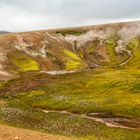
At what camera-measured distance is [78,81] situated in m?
124

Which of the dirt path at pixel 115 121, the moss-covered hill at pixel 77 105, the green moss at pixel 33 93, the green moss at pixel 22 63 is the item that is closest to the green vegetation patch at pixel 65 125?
the moss-covered hill at pixel 77 105

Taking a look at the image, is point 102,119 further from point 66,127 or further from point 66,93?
point 66,93

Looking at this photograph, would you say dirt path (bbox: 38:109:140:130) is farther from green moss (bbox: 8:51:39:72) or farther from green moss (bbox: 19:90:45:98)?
green moss (bbox: 8:51:39:72)

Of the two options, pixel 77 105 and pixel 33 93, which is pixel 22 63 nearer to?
pixel 33 93

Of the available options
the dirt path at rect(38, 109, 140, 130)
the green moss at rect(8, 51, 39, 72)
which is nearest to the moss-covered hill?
the dirt path at rect(38, 109, 140, 130)

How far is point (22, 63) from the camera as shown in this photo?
7475 inches

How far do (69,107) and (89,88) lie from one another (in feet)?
83.1

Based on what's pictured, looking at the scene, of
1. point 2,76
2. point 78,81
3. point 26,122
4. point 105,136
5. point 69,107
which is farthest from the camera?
point 2,76

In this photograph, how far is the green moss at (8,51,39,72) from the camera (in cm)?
18034

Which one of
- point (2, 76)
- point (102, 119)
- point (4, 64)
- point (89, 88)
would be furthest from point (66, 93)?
point (4, 64)

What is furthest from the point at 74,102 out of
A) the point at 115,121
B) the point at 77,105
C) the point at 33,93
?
the point at 33,93

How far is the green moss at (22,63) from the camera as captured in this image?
18034 centimetres

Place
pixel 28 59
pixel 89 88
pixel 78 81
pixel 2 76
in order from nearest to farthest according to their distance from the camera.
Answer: pixel 89 88 → pixel 78 81 → pixel 2 76 → pixel 28 59

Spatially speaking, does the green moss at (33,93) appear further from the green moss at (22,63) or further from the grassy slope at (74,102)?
the green moss at (22,63)
